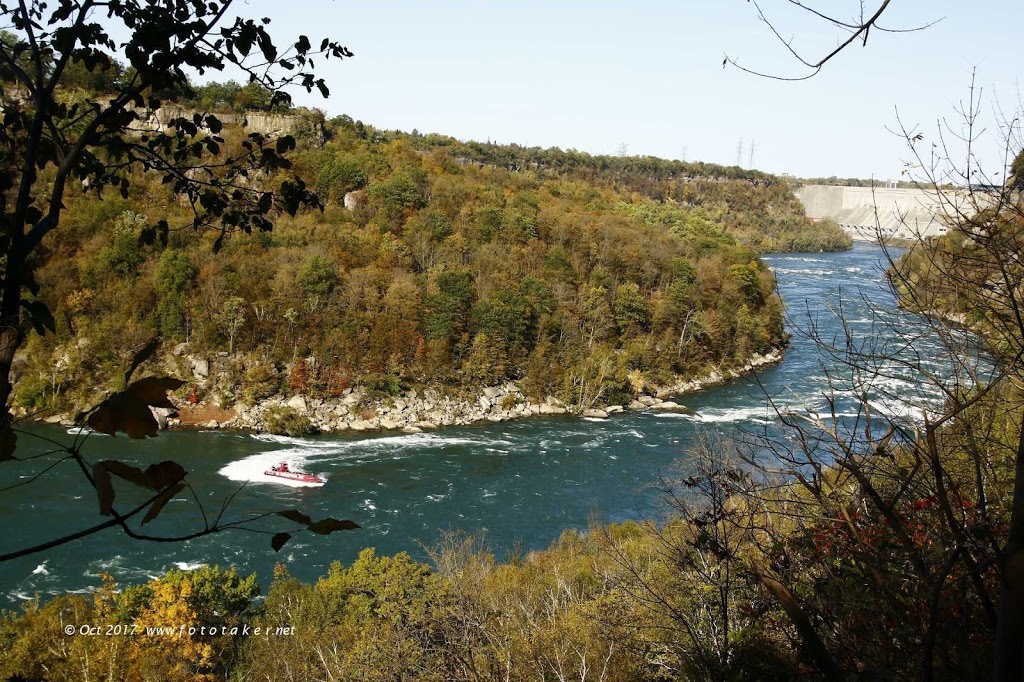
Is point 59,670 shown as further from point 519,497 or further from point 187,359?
point 187,359

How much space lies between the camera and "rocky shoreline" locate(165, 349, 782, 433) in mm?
25000

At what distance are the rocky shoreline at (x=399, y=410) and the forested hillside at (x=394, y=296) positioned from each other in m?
0.52

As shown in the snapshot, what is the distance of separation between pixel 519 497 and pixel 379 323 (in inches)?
527

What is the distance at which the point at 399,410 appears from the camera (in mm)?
26516

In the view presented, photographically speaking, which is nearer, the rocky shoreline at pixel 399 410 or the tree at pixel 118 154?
the tree at pixel 118 154

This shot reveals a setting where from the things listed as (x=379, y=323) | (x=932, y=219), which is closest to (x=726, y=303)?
(x=379, y=323)

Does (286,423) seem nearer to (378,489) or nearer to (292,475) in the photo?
(292,475)

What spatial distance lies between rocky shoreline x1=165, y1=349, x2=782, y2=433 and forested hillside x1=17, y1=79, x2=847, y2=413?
20.6 inches

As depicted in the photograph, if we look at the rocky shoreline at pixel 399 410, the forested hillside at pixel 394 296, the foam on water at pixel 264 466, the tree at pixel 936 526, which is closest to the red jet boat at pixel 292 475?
the foam on water at pixel 264 466

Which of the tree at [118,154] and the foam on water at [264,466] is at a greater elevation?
the tree at [118,154]

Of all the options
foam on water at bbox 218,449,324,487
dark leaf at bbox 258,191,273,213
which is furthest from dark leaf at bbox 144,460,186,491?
foam on water at bbox 218,449,324,487

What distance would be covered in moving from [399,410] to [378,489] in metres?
7.75

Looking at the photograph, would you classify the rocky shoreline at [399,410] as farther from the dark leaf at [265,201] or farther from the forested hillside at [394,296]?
the dark leaf at [265,201]

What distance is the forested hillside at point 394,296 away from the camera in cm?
2781
